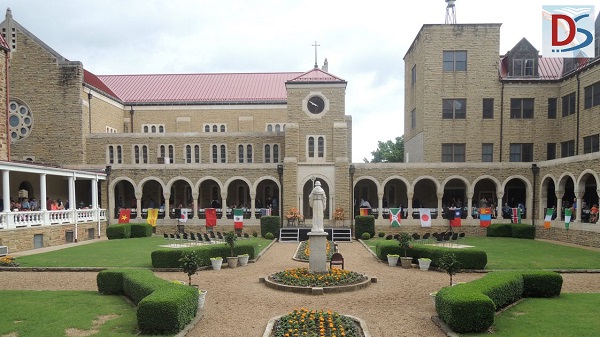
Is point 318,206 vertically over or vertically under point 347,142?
under

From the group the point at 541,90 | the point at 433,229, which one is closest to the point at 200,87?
the point at 433,229

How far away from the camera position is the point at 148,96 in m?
41.8

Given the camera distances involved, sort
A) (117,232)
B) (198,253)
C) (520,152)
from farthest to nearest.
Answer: (520,152), (117,232), (198,253)

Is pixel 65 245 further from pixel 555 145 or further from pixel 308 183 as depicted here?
pixel 555 145

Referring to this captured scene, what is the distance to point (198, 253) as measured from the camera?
16625 millimetres

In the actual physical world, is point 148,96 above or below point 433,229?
above

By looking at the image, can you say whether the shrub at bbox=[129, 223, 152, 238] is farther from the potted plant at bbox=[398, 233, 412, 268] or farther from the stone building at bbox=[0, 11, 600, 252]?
the potted plant at bbox=[398, 233, 412, 268]

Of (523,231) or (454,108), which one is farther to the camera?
(454,108)

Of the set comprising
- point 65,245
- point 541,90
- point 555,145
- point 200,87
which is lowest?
point 65,245

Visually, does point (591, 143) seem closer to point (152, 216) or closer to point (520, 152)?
point (520, 152)

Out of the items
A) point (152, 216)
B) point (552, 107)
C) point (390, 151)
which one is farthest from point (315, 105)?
point (390, 151)

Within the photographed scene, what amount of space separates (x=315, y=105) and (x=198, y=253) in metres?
16.1

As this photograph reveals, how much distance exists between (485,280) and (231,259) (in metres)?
9.86

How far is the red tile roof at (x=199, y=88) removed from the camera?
136 ft
